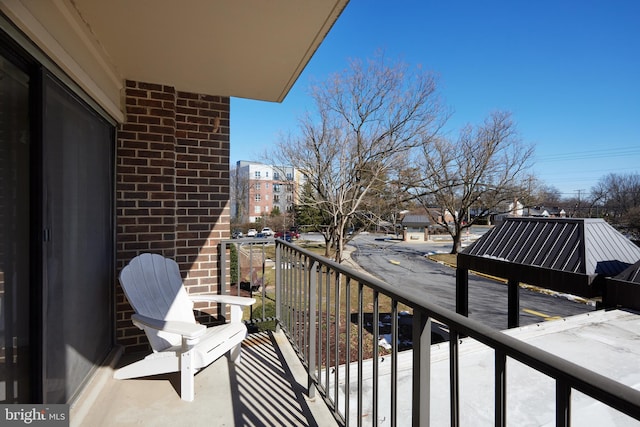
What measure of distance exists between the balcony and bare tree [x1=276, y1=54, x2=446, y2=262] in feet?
28.1

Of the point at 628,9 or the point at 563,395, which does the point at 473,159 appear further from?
the point at 563,395

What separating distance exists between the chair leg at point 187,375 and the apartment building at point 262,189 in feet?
36.2

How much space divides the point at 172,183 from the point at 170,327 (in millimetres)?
1377

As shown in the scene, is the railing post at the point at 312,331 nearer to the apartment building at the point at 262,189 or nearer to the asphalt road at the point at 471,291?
the asphalt road at the point at 471,291

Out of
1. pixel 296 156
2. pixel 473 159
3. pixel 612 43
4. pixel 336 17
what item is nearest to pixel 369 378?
pixel 336 17

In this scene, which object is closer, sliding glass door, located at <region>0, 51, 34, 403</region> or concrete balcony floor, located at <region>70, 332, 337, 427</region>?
sliding glass door, located at <region>0, 51, 34, 403</region>

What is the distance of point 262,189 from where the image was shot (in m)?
40.5

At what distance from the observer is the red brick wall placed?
2613 mm

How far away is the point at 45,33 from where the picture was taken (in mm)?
1372

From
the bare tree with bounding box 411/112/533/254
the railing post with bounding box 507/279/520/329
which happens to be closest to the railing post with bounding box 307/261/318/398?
the railing post with bounding box 507/279/520/329

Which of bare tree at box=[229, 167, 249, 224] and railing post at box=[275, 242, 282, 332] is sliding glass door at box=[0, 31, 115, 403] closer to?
railing post at box=[275, 242, 282, 332]

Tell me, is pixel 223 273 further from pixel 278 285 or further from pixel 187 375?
pixel 187 375

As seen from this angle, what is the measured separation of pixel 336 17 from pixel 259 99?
1.58 metres

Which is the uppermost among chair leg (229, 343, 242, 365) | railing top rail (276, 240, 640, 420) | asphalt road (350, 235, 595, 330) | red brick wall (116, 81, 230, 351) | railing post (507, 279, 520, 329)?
red brick wall (116, 81, 230, 351)
